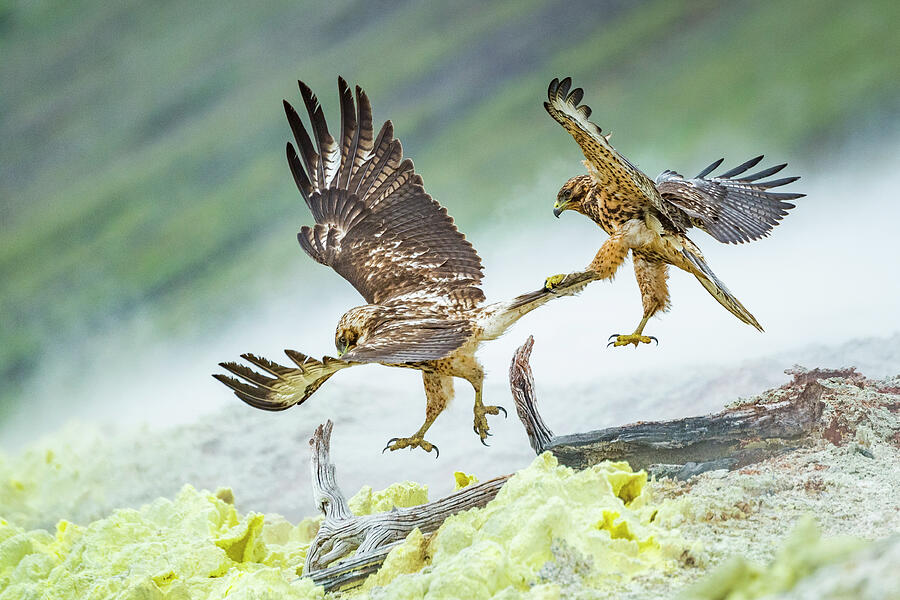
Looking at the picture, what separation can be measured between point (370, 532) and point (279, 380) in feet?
1.90

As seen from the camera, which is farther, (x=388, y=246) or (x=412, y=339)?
(x=388, y=246)

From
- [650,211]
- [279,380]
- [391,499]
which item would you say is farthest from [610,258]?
[391,499]

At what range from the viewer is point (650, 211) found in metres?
2.46

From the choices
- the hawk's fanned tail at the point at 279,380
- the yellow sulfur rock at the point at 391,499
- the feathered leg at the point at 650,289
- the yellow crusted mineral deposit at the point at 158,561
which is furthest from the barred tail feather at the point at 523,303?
the yellow crusted mineral deposit at the point at 158,561

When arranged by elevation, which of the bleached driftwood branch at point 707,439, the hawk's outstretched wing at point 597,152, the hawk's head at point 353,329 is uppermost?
the hawk's outstretched wing at point 597,152

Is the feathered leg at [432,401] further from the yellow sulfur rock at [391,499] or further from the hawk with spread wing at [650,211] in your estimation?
the hawk with spread wing at [650,211]

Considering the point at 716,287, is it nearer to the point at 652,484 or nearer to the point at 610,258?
the point at 610,258

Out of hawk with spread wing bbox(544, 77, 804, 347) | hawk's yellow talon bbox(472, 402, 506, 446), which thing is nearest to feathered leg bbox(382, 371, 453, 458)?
hawk's yellow talon bbox(472, 402, 506, 446)

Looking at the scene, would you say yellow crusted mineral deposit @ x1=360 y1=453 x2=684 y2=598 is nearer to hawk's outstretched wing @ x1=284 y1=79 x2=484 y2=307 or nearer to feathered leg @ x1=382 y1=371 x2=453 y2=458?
feathered leg @ x1=382 y1=371 x2=453 y2=458

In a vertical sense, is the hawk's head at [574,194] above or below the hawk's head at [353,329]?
above

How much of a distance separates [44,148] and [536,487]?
13.7 ft

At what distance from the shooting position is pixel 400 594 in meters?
1.97

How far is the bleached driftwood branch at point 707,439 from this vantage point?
7.90 ft

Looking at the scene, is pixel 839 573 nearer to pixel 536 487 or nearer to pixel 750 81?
pixel 536 487
